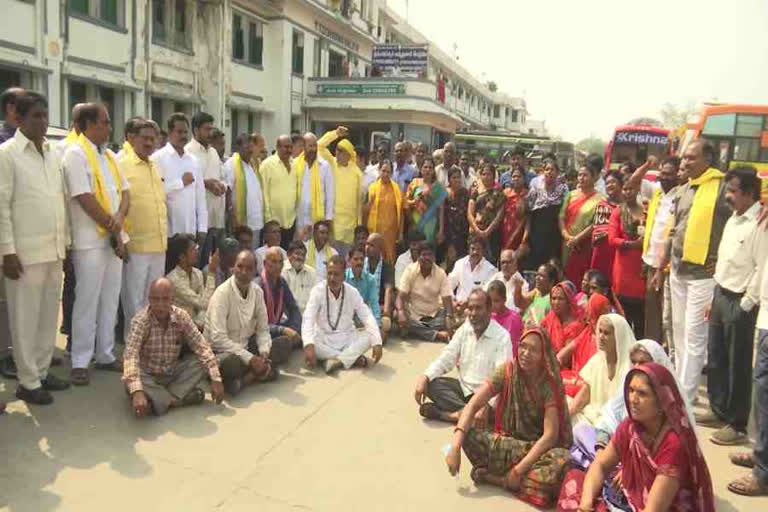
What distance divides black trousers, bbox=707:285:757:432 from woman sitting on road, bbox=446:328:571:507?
1.37m

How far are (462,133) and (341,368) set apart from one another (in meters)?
20.1

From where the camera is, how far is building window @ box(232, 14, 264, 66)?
1814cm

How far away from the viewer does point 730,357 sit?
12.9 feet

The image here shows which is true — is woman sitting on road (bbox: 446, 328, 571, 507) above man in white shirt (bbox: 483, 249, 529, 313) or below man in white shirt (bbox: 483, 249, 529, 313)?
below

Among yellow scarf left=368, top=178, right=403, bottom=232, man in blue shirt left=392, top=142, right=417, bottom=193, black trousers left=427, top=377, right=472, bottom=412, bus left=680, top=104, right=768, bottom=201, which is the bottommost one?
black trousers left=427, top=377, right=472, bottom=412

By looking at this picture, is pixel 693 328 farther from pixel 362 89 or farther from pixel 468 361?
pixel 362 89

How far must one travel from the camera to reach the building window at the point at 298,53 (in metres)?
21.1

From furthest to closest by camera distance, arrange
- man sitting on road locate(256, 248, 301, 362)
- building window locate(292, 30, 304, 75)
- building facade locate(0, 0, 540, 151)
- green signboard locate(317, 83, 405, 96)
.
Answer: green signboard locate(317, 83, 405, 96)
building window locate(292, 30, 304, 75)
building facade locate(0, 0, 540, 151)
man sitting on road locate(256, 248, 301, 362)

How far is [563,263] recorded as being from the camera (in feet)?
21.4

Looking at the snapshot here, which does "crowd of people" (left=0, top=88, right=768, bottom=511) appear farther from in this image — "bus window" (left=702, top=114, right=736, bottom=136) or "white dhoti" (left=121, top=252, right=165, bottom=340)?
"bus window" (left=702, top=114, right=736, bottom=136)

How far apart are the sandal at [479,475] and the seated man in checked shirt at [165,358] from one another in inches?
70.4

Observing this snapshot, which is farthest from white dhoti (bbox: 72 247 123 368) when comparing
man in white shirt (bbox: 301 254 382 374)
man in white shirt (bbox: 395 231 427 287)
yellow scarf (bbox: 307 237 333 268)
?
man in white shirt (bbox: 395 231 427 287)

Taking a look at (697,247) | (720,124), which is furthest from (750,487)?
(720,124)

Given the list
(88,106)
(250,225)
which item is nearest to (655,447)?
(88,106)
